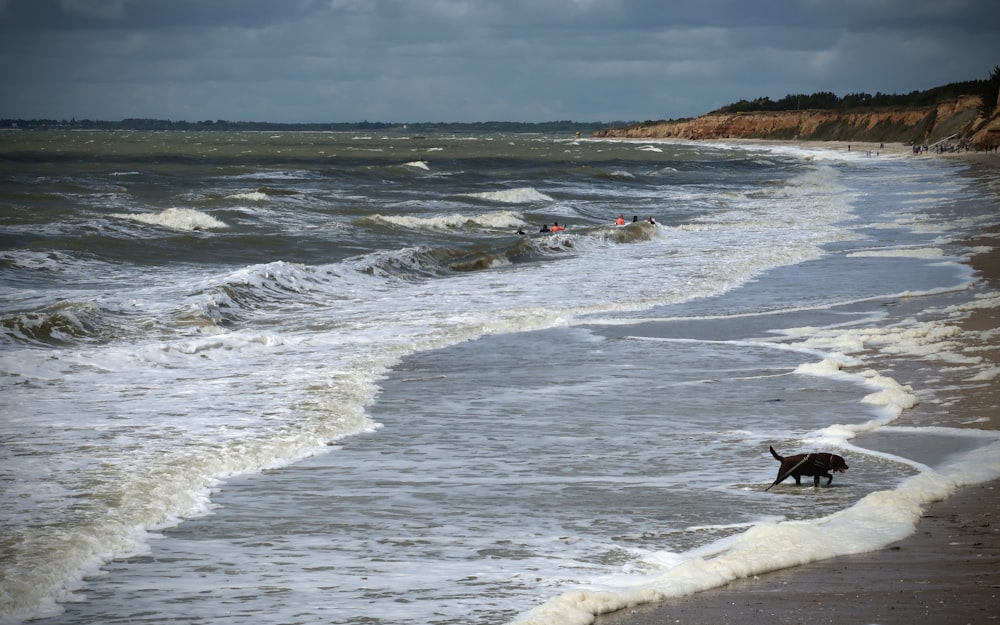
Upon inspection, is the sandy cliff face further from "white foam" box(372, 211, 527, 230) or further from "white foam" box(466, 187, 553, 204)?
"white foam" box(372, 211, 527, 230)

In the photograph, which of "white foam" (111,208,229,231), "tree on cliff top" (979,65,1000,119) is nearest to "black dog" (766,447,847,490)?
"white foam" (111,208,229,231)

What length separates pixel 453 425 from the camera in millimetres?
9391

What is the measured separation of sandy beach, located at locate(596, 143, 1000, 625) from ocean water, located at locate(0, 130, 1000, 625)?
0.16m

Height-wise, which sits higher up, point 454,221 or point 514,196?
point 514,196

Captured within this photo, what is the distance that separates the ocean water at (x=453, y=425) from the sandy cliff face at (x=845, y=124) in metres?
84.4

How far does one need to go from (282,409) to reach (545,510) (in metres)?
3.53

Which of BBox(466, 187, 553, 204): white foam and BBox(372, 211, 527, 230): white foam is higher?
BBox(466, 187, 553, 204): white foam

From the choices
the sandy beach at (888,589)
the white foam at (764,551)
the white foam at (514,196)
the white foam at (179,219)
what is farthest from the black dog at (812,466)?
the white foam at (514,196)

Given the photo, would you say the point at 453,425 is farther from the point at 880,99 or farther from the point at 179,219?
the point at 880,99

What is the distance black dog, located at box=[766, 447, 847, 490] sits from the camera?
24.0 ft

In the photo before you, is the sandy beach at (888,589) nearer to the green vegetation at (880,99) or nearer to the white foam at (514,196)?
the white foam at (514,196)

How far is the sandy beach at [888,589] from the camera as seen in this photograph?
16.2 ft

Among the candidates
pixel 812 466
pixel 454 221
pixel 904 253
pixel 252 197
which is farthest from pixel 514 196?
pixel 812 466

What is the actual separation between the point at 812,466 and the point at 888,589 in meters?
2.07
